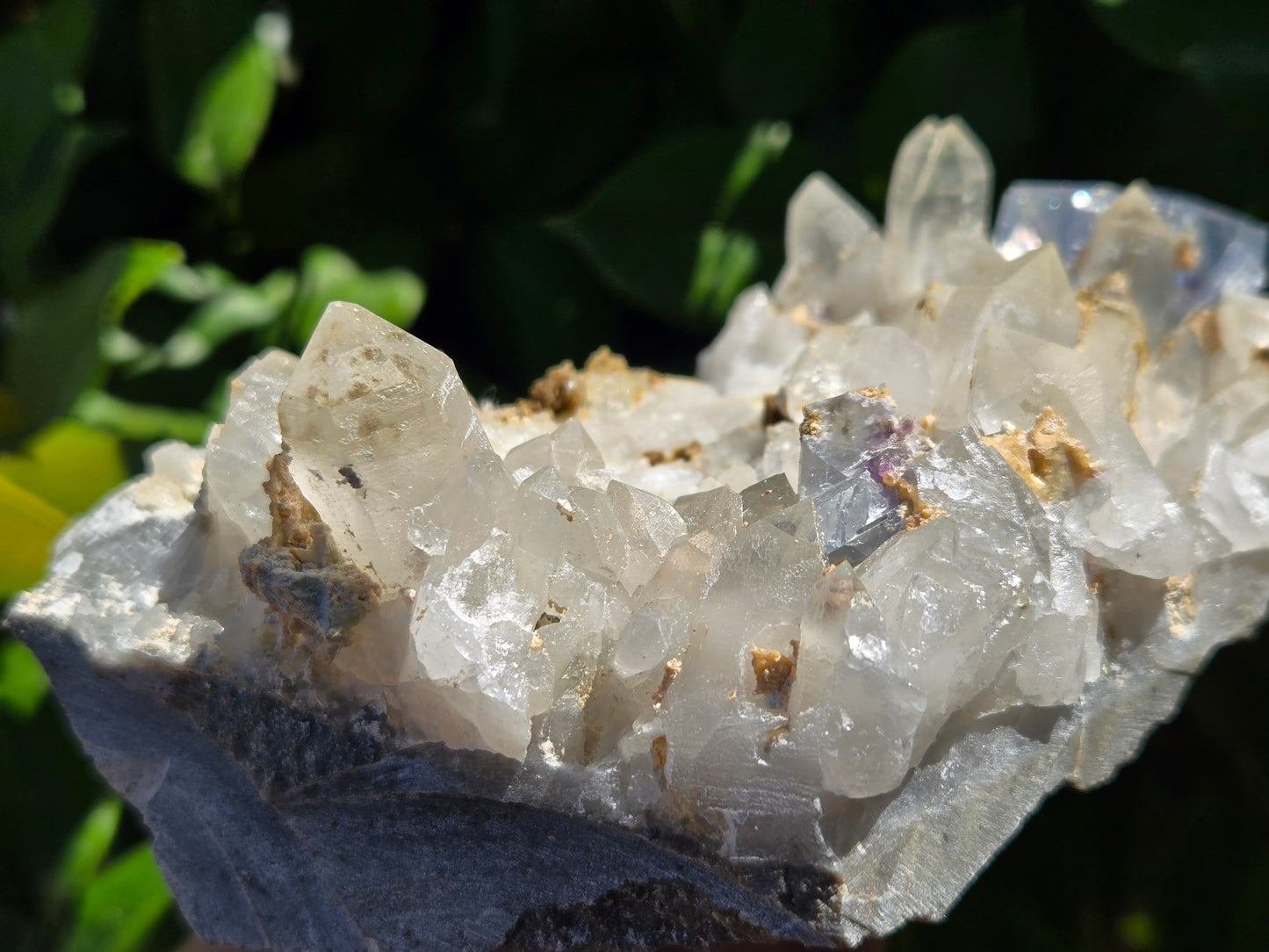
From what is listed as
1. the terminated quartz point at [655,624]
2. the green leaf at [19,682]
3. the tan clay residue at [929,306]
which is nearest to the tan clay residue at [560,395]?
the terminated quartz point at [655,624]

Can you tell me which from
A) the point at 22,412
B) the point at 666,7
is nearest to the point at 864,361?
the point at 666,7

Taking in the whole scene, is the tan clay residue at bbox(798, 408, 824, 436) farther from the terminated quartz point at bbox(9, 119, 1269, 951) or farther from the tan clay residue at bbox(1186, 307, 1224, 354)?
the tan clay residue at bbox(1186, 307, 1224, 354)

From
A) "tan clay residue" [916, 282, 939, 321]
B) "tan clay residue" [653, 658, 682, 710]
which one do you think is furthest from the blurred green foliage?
"tan clay residue" [653, 658, 682, 710]

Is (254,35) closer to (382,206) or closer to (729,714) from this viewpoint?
(382,206)

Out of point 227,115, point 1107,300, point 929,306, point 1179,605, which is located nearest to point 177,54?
point 227,115

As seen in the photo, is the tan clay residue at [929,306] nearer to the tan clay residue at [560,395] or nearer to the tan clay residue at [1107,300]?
the tan clay residue at [1107,300]

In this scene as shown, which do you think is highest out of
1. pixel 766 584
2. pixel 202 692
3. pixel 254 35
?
pixel 254 35
